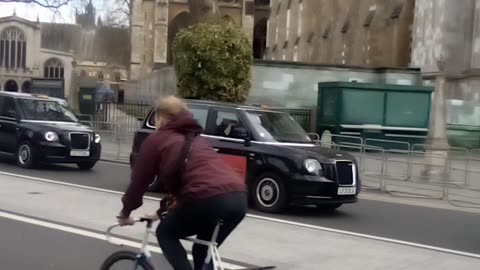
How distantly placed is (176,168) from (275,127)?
774cm

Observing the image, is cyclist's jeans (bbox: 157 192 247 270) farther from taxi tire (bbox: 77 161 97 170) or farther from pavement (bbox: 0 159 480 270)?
taxi tire (bbox: 77 161 97 170)

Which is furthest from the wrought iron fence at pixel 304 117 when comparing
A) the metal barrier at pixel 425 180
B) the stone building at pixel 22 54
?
the stone building at pixel 22 54

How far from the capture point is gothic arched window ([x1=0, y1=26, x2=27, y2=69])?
86.6 m

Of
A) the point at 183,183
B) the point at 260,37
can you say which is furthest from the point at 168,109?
the point at 260,37

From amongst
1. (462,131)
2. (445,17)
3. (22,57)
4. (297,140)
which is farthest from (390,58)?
(22,57)

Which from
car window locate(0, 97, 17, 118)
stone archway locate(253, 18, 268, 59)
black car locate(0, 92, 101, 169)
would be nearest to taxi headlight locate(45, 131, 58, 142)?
black car locate(0, 92, 101, 169)

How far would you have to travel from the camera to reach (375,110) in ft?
83.2

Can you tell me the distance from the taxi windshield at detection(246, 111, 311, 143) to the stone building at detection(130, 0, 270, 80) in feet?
152

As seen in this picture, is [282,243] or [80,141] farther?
[80,141]

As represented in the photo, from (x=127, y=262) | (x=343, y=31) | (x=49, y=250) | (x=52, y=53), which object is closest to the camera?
(x=127, y=262)

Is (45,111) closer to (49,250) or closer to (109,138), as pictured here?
(109,138)

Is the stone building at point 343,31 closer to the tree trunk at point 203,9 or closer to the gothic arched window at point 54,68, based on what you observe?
the tree trunk at point 203,9

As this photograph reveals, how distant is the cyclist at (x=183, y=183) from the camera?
14.8 feet

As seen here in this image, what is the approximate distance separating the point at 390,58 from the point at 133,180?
33.9 m
